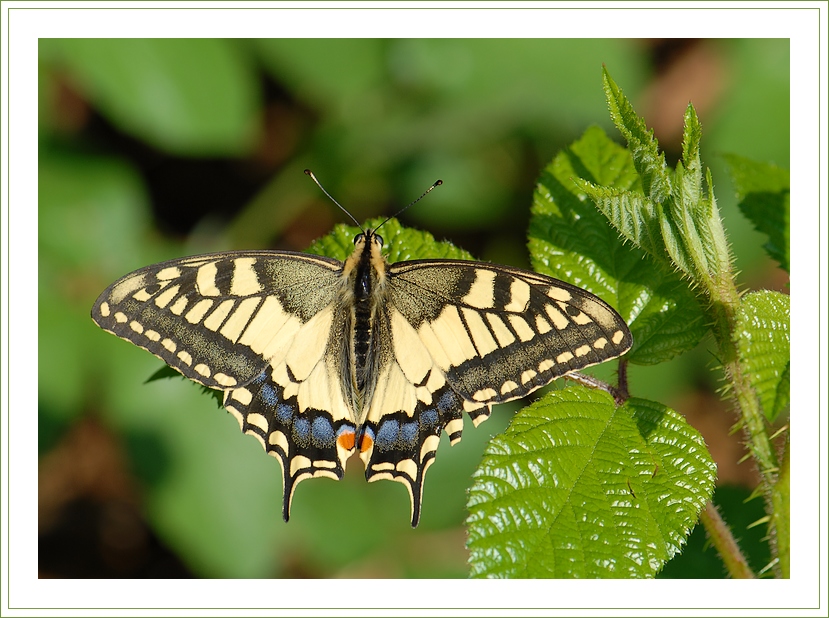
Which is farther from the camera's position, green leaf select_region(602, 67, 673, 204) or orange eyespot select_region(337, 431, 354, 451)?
orange eyespot select_region(337, 431, 354, 451)

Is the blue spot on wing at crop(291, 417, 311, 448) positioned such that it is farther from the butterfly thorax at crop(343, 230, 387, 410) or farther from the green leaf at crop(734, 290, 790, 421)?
the green leaf at crop(734, 290, 790, 421)

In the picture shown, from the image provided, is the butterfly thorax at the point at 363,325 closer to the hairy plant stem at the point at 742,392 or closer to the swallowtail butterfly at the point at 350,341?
the swallowtail butterfly at the point at 350,341

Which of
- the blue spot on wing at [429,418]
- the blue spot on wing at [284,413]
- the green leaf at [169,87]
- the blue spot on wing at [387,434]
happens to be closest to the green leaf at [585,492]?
the blue spot on wing at [429,418]

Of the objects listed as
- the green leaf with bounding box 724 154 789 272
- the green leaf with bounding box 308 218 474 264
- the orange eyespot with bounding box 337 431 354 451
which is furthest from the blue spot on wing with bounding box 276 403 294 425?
the green leaf with bounding box 724 154 789 272

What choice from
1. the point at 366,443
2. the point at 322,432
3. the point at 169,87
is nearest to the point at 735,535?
the point at 366,443

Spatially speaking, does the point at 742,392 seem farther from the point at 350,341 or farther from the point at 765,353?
the point at 350,341

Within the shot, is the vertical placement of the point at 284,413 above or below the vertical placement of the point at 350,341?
below
